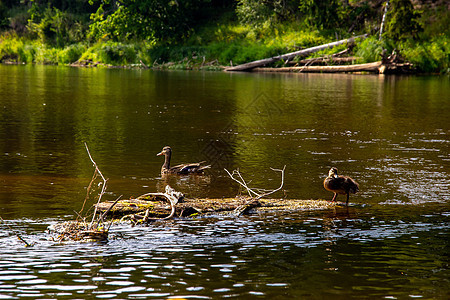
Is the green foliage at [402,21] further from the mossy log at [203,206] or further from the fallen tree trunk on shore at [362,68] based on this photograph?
the mossy log at [203,206]

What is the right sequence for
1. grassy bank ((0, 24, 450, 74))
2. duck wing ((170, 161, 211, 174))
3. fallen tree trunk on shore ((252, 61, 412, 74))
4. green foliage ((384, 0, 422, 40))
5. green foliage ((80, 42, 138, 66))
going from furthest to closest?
green foliage ((80, 42, 138, 66)) < grassy bank ((0, 24, 450, 74)) < green foliage ((384, 0, 422, 40)) < fallen tree trunk on shore ((252, 61, 412, 74)) < duck wing ((170, 161, 211, 174))

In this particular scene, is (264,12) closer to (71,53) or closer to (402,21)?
(402,21)

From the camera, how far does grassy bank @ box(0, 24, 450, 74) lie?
4359cm

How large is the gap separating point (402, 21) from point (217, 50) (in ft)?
50.7

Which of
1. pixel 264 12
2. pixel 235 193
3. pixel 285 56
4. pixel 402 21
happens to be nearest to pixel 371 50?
pixel 402 21

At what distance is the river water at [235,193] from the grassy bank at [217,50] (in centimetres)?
1776

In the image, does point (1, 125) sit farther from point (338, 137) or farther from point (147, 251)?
point (147, 251)

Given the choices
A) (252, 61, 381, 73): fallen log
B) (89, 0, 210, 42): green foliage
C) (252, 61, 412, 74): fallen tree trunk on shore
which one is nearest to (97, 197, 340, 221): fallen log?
(252, 61, 412, 74): fallen tree trunk on shore

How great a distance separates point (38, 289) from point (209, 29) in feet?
171

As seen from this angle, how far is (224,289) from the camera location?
6.70m

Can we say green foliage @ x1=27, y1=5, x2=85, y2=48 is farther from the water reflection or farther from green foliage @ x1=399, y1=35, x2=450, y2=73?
the water reflection

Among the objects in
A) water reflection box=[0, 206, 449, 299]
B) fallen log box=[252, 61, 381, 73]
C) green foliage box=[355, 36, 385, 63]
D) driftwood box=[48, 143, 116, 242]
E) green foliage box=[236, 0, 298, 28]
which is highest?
green foliage box=[236, 0, 298, 28]

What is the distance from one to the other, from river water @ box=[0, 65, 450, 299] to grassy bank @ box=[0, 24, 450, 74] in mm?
17760

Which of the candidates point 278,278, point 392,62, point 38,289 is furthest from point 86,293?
point 392,62
